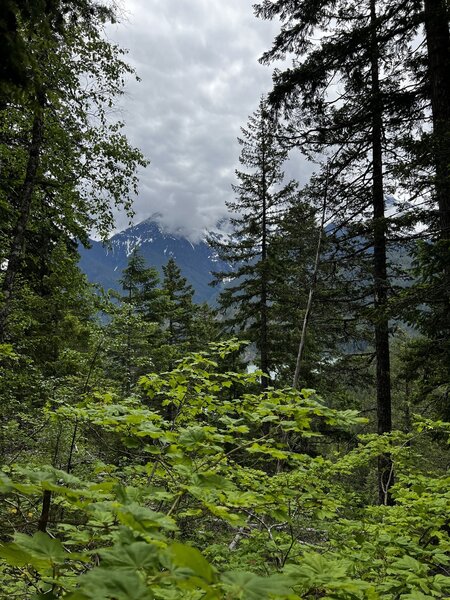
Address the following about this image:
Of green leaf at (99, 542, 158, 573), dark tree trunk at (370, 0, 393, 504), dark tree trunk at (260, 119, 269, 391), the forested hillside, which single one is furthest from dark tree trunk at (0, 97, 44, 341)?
dark tree trunk at (260, 119, 269, 391)

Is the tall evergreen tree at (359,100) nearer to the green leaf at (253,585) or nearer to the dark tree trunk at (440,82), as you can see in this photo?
the dark tree trunk at (440,82)

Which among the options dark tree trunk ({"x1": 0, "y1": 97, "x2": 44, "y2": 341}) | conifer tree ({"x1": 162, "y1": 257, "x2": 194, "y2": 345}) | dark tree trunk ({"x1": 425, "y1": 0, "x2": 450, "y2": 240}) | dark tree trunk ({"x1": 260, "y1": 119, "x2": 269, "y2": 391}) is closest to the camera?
dark tree trunk ({"x1": 425, "y1": 0, "x2": 450, "y2": 240})

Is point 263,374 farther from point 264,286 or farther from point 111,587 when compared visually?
point 264,286

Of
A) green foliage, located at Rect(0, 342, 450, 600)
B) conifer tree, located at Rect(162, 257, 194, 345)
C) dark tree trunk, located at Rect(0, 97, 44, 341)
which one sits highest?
conifer tree, located at Rect(162, 257, 194, 345)

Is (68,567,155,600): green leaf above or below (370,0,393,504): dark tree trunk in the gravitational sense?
below

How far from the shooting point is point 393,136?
10.3m

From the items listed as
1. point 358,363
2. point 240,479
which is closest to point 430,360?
point 358,363

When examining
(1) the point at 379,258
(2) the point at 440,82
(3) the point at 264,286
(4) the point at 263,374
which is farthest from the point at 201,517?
(3) the point at 264,286

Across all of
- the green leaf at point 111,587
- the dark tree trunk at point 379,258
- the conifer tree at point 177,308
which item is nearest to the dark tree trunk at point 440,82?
the dark tree trunk at point 379,258

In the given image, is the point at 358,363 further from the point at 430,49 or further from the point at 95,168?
the point at 95,168

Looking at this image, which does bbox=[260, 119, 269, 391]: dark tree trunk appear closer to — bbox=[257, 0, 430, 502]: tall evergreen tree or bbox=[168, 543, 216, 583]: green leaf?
bbox=[257, 0, 430, 502]: tall evergreen tree

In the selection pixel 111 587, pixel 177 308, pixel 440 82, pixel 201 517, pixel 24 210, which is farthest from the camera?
pixel 177 308

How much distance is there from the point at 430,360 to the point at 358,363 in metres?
3.76

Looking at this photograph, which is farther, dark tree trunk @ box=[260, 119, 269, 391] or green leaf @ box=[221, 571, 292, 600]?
dark tree trunk @ box=[260, 119, 269, 391]
